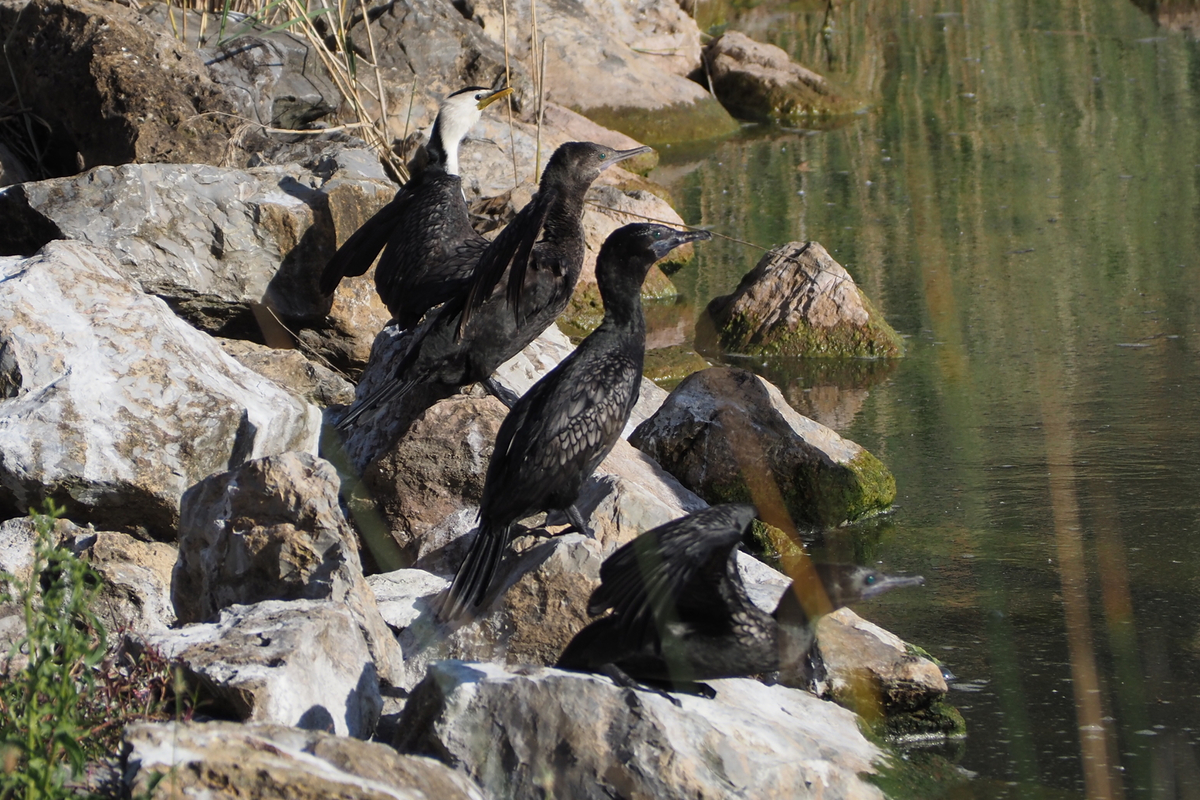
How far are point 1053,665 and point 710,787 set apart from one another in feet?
5.17

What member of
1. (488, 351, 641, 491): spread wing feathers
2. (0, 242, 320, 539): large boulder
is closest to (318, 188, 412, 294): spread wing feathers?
(0, 242, 320, 539): large boulder

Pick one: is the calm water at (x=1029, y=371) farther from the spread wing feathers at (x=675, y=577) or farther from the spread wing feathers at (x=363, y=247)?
the spread wing feathers at (x=363, y=247)

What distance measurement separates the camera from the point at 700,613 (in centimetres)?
324

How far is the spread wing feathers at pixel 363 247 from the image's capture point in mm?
5801

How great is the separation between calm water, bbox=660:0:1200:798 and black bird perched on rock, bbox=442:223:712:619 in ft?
3.93

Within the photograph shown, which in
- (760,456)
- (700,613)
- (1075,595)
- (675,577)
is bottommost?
(1075,595)

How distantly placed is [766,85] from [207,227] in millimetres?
8837

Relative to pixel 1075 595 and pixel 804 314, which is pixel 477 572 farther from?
pixel 804 314

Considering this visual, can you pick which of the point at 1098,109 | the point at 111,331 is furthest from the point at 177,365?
the point at 1098,109

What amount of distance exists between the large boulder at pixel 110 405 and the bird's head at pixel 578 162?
1.36 metres

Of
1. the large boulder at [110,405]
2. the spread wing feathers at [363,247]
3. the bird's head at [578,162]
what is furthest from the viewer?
the spread wing feathers at [363,247]

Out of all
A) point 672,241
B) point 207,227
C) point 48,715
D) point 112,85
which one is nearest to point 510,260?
point 672,241

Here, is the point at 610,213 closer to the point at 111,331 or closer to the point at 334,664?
the point at 111,331

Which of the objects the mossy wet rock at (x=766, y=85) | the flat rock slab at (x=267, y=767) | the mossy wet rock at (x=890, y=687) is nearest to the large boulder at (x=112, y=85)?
the mossy wet rock at (x=890, y=687)
